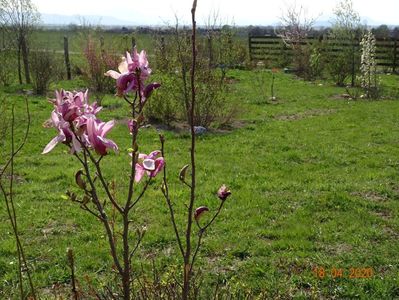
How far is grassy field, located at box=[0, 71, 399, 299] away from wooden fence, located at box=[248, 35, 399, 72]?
8.21 metres

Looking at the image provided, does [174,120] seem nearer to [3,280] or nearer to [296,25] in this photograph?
[3,280]

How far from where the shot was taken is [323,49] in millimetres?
17859

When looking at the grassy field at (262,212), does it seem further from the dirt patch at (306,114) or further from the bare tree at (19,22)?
the bare tree at (19,22)

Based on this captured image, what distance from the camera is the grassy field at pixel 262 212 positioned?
154 inches

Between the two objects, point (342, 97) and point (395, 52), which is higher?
point (395, 52)

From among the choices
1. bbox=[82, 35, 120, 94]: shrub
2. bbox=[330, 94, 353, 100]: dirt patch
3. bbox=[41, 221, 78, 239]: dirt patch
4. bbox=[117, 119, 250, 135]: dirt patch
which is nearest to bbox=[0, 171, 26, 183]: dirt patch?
bbox=[41, 221, 78, 239]: dirt patch

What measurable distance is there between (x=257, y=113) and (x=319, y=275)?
770 centimetres

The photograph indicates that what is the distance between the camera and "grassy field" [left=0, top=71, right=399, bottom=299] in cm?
→ 390

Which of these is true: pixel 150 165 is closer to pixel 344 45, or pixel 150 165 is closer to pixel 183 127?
pixel 183 127

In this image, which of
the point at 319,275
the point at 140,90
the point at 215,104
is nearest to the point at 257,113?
the point at 215,104

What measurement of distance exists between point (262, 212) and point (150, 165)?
3902 millimetres

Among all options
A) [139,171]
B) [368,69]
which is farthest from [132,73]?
[368,69]

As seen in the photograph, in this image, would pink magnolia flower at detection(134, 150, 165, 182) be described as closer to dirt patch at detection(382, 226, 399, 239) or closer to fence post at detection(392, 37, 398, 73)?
dirt patch at detection(382, 226, 399, 239)

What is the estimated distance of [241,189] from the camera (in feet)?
19.6
